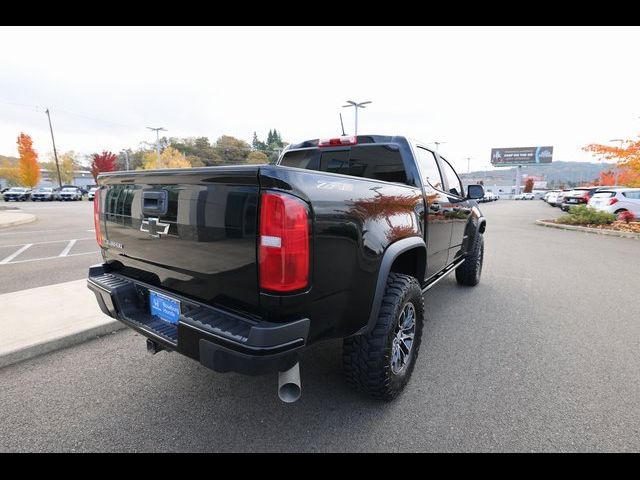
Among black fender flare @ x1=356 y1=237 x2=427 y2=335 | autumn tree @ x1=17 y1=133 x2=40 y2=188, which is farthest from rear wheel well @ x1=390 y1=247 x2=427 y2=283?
autumn tree @ x1=17 y1=133 x2=40 y2=188

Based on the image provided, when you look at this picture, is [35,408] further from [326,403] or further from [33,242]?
[33,242]

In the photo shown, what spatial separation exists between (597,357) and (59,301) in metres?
5.51

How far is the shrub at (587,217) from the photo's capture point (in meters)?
12.8

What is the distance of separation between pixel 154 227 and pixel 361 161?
197 centimetres

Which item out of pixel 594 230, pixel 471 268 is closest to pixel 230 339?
pixel 471 268

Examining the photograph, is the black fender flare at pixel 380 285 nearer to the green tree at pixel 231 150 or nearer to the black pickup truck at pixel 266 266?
the black pickup truck at pixel 266 266

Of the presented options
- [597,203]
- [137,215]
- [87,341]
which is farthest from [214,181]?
[597,203]

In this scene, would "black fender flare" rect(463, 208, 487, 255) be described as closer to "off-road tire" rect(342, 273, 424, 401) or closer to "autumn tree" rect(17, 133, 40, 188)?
"off-road tire" rect(342, 273, 424, 401)

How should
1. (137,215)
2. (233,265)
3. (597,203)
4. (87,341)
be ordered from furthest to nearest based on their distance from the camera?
(597,203)
(87,341)
(137,215)
(233,265)

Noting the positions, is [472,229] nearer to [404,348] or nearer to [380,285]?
[404,348]

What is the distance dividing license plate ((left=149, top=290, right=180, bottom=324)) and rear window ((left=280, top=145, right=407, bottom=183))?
2.00m

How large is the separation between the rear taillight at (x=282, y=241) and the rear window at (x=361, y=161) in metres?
1.75

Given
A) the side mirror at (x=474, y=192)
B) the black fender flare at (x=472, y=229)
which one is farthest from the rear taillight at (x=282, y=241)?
the side mirror at (x=474, y=192)
